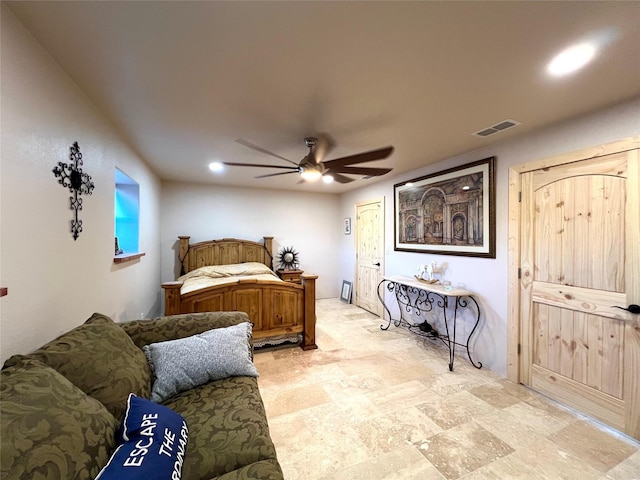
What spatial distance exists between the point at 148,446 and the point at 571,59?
2772 millimetres

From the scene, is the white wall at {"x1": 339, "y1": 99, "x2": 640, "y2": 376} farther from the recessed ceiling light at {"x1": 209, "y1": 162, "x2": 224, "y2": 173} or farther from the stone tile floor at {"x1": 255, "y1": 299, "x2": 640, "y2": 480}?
the recessed ceiling light at {"x1": 209, "y1": 162, "x2": 224, "y2": 173}

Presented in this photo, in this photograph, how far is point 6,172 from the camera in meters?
1.12

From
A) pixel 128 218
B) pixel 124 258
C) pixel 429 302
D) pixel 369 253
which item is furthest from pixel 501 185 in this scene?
pixel 128 218

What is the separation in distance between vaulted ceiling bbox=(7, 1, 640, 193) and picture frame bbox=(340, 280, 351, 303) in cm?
368

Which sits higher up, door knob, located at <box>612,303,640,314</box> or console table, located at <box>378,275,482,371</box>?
door knob, located at <box>612,303,640,314</box>

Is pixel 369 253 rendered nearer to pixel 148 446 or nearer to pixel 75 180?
pixel 75 180

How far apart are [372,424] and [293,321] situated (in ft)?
5.32

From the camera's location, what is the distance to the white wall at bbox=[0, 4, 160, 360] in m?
1.15

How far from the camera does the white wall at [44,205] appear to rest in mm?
1146

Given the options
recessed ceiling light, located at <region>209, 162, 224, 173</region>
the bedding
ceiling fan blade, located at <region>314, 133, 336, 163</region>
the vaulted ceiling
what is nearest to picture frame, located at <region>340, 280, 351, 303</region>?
the bedding

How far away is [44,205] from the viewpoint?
138cm

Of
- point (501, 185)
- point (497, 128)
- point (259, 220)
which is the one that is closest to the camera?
point (497, 128)

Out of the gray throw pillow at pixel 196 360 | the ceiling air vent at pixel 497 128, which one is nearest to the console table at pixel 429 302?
the ceiling air vent at pixel 497 128

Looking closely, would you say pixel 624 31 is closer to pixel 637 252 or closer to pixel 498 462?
pixel 637 252
